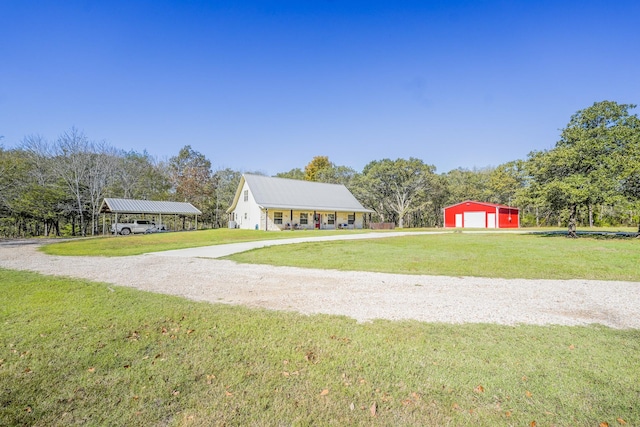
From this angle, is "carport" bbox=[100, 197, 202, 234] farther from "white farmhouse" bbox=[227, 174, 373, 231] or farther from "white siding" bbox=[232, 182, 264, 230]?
"white farmhouse" bbox=[227, 174, 373, 231]

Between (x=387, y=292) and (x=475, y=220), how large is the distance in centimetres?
3782

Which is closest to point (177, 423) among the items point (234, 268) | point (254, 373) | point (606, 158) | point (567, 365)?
point (254, 373)

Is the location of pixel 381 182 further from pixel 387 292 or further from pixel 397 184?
pixel 387 292

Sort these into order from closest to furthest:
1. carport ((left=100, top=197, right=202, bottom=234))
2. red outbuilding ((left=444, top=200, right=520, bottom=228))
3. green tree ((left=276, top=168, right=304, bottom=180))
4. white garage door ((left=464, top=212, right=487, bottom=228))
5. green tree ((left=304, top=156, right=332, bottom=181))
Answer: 1. carport ((left=100, top=197, right=202, bottom=234))
2. red outbuilding ((left=444, top=200, right=520, bottom=228))
3. white garage door ((left=464, top=212, right=487, bottom=228))
4. green tree ((left=276, top=168, right=304, bottom=180))
5. green tree ((left=304, top=156, right=332, bottom=181))

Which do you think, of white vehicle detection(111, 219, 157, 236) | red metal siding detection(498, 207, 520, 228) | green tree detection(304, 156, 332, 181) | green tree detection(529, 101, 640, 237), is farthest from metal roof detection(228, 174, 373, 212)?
green tree detection(304, 156, 332, 181)

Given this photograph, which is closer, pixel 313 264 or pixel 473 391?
pixel 473 391

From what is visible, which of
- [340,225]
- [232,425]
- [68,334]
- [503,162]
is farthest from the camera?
[503,162]

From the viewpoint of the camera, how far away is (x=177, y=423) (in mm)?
2572

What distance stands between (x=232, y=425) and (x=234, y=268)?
7.89 meters

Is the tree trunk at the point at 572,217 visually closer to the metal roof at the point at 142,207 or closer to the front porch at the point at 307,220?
the front porch at the point at 307,220

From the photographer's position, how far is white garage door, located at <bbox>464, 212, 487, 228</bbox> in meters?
39.7

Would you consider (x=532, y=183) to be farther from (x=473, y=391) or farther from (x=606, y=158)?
(x=473, y=391)

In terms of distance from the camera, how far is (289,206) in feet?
104

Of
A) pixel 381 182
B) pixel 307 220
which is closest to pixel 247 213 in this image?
pixel 307 220
